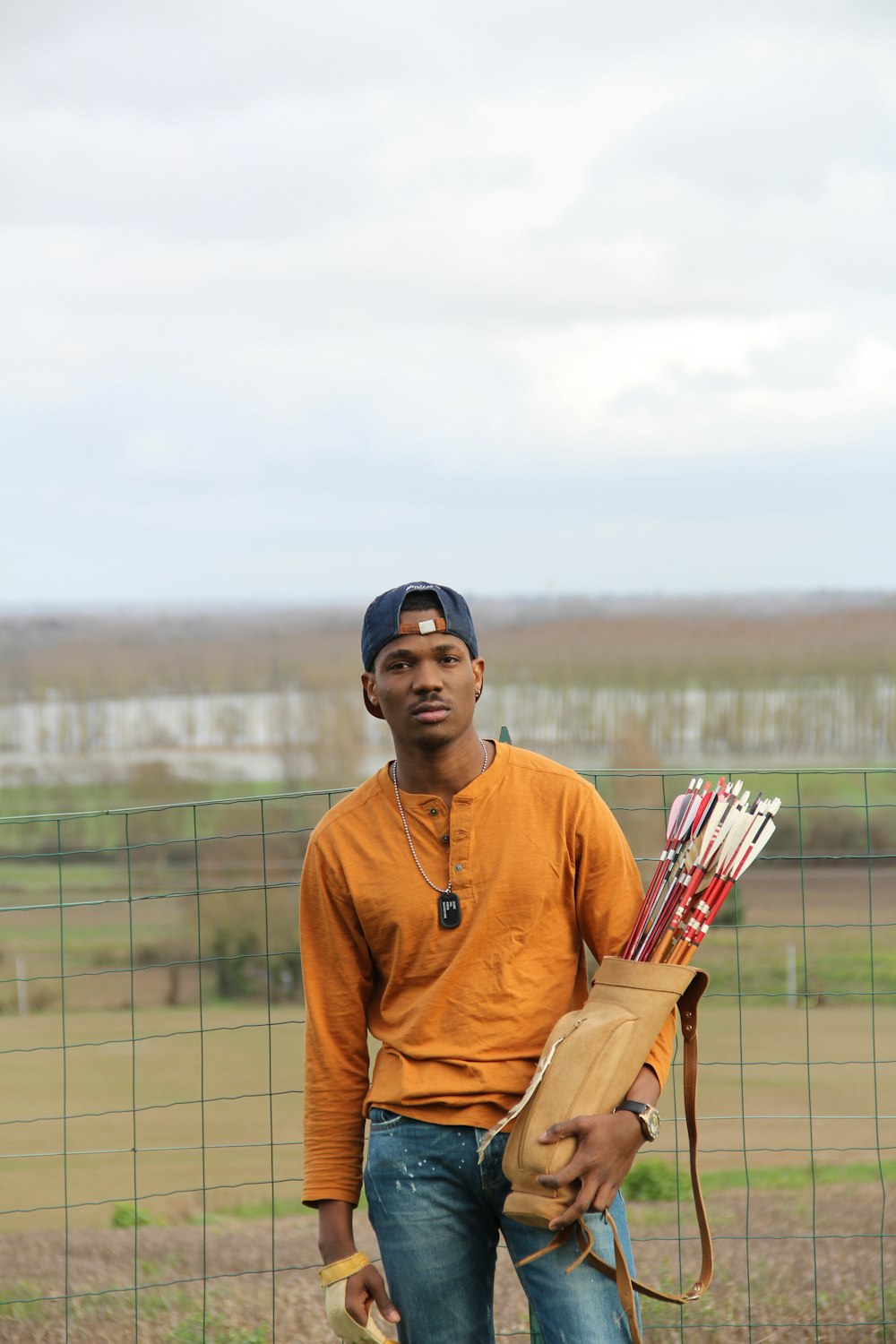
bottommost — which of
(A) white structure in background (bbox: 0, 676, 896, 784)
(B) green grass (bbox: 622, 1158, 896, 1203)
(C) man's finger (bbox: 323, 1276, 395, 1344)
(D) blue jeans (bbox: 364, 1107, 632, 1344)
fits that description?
(B) green grass (bbox: 622, 1158, 896, 1203)

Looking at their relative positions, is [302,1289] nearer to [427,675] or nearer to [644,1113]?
[644,1113]

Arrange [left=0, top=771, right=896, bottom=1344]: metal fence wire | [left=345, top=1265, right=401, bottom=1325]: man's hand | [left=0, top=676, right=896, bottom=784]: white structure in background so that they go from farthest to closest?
[left=0, top=676, right=896, bottom=784]: white structure in background < [left=0, top=771, right=896, bottom=1344]: metal fence wire < [left=345, top=1265, right=401, bottom=1325]: man's hand

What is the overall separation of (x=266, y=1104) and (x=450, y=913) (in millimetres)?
31766

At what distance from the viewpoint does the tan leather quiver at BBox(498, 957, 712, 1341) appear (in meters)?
2.21

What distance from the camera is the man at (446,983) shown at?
2.30 metres

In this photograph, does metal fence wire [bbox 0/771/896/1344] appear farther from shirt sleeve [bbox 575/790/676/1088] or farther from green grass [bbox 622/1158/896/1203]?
shirt sleeve [bbox 575/790/676/1088]

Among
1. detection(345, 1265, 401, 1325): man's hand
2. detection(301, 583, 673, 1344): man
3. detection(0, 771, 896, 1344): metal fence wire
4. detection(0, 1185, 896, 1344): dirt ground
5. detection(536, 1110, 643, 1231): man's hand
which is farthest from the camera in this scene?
detection(0, 1185, 896, 1344): dirt ground

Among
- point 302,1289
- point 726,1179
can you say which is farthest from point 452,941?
point 726,1179

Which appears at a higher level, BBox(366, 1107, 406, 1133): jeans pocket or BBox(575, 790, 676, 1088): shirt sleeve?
BBox(575, 790, 676, 1088): shirt sleeve

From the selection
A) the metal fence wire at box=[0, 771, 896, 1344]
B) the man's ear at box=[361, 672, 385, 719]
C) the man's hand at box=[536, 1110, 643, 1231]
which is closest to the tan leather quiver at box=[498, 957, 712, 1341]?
the man's hand at box=[536, 1110, 643, 1231]

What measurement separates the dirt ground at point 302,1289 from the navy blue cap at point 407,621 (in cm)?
200

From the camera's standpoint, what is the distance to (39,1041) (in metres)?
41.1

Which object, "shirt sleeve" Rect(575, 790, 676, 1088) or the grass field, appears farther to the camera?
the grass field

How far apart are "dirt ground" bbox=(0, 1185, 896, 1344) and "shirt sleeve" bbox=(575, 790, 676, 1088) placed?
1743mm
